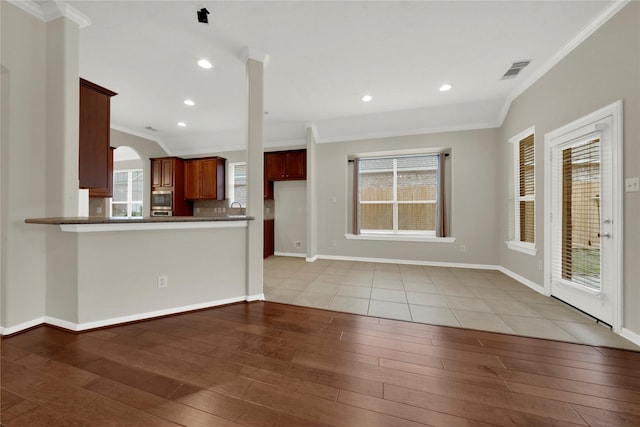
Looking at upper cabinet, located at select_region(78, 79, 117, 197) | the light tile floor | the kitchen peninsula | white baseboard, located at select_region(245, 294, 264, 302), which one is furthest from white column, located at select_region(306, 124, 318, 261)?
upper cabinet, located at select_region(78, 79, 117, 197)

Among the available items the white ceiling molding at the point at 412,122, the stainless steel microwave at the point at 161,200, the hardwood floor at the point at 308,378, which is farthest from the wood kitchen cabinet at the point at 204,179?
the hardwood floor at the point at 308,378

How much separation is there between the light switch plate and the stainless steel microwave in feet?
23.5

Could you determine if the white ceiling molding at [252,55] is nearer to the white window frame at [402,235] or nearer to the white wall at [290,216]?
the white window frame at [402,235]

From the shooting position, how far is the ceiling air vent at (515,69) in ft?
9.30

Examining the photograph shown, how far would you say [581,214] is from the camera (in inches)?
95.5

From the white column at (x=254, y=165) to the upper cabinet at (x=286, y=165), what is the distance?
250cm

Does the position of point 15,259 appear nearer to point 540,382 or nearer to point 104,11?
point 104,11

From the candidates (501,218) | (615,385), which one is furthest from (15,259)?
(501,218)

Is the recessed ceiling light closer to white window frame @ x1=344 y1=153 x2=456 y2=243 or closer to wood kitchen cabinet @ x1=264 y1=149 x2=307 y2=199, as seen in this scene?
wood kitchen cabinet @ x1=264 y1=149 x2=307 y2=199

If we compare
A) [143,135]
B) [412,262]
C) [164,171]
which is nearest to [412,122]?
[412,262]

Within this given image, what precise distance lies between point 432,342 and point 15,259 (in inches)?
139

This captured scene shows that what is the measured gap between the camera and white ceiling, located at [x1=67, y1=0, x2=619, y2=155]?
2078mm

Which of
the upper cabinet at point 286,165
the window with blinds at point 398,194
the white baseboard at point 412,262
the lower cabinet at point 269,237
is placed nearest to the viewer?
the white baseboard at point 412,262

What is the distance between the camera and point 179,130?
5.29m
